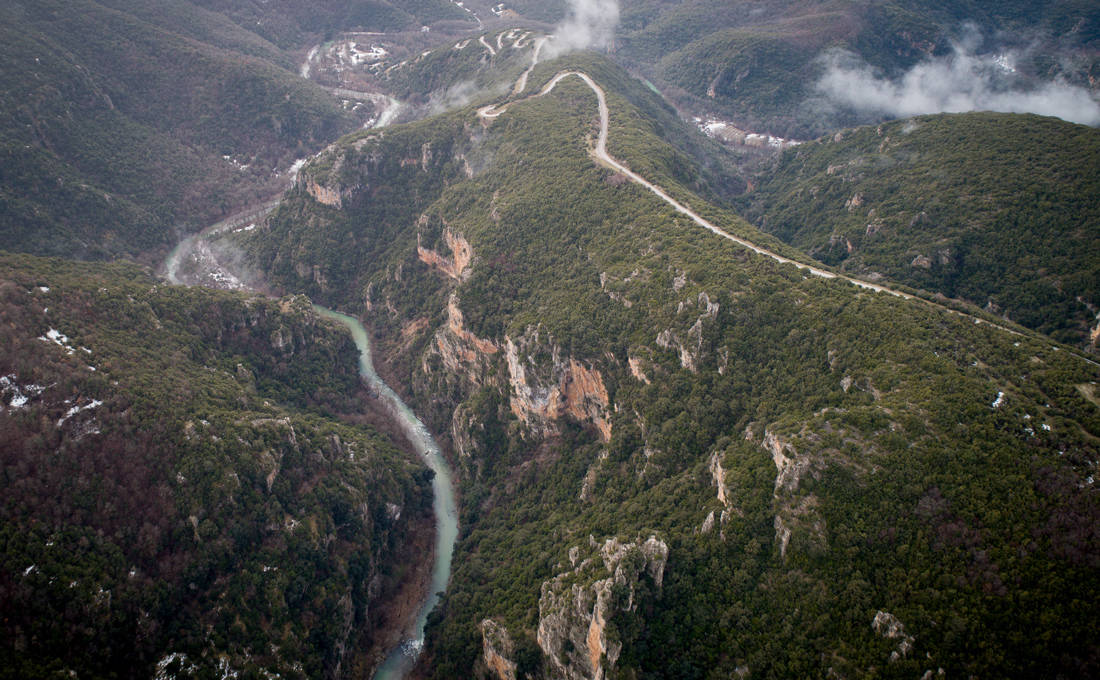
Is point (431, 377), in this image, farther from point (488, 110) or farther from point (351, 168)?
point (488, 110)

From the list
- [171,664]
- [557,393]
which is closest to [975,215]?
[557,393]

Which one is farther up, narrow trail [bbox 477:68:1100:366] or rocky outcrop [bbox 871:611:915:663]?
narrow trail [bbox 477:68:1100:366]

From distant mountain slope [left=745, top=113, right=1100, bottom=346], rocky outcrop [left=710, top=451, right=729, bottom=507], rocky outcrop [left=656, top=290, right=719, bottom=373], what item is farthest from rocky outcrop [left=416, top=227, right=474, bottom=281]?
distant mountain slope [left=745, top=113, right=1100, bottom=346]

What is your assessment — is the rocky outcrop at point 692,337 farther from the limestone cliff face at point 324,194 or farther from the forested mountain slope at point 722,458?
the limestone cliff face at point 324,194

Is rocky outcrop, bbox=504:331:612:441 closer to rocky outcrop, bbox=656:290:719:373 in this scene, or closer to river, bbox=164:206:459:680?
rocky outcrop, bbox=656:290:719:373

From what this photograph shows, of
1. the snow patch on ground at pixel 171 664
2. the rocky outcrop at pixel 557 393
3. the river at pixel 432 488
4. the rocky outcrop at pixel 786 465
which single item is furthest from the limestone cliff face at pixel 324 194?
the rocky outcrop at pixel 786 465

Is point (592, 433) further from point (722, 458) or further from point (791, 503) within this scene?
point (791, 503)
